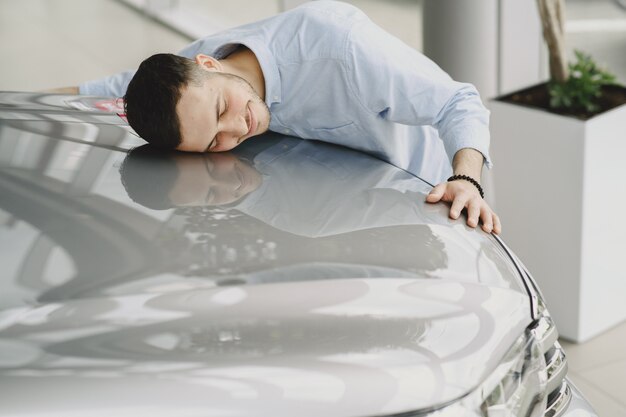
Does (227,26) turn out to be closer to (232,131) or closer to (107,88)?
(107,88)

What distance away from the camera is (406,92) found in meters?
1.72

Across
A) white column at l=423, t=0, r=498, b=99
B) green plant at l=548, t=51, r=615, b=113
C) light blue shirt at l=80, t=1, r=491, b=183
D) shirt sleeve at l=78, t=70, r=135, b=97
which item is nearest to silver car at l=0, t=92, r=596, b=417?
light blue shirt at l=80, t=1, r=491, b=183

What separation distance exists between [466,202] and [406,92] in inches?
16.6

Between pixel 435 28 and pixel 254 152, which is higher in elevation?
pixel 254 152

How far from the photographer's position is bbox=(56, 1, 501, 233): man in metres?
1.59

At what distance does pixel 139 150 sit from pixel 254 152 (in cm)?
18

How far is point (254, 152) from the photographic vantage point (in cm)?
152

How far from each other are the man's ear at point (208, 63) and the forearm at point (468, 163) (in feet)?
1.53

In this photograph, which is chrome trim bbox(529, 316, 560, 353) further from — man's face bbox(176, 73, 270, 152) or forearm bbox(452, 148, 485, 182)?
man's face bbox(176, 73, 270, 152)

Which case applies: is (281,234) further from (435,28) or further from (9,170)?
(435,28)

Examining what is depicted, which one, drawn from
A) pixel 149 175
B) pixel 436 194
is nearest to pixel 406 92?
pixel 436 194

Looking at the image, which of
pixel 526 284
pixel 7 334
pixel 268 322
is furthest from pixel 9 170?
pixel 526 284

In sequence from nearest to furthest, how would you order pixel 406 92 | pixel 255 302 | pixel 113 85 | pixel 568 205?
pixel 255 302 → pixel 406 92 → pixel 113 85 → pixel 568 205

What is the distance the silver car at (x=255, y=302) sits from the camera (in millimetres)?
955
